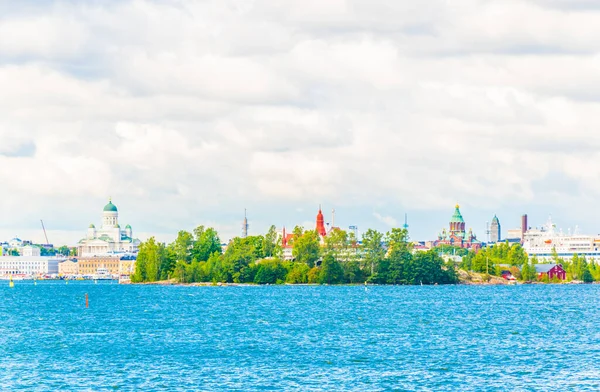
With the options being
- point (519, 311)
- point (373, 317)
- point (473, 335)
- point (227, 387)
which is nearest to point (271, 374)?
point (227, 387)

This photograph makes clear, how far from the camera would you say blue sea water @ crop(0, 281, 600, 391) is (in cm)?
5656

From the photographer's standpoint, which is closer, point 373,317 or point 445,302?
point 373,317

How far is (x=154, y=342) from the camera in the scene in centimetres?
7669

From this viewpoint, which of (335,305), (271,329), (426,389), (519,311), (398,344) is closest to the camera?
(426,389)

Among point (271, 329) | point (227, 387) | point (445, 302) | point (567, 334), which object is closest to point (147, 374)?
point (227, 387)

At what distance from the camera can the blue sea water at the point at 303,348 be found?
5656cm

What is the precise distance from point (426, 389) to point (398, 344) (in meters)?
21.3

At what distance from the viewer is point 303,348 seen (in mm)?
72375

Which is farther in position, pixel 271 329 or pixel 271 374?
pixel 271 329

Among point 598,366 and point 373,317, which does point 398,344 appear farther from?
point 373,317

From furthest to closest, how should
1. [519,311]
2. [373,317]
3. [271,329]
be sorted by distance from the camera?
[519,311]
[373,317]
[271,329]

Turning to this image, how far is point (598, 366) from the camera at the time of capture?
203 ft

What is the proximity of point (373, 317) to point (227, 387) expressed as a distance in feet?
164

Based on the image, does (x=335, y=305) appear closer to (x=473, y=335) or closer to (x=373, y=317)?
(x=373, y=317)
